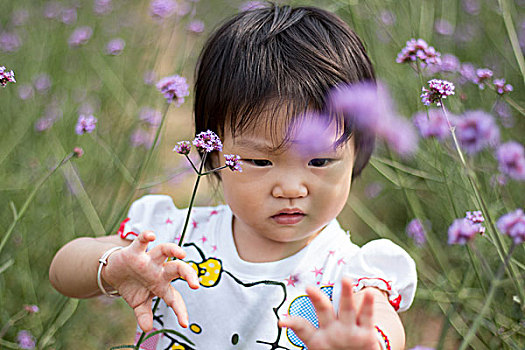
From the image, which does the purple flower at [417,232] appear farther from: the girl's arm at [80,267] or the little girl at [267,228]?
the girl's arm at [80,267]

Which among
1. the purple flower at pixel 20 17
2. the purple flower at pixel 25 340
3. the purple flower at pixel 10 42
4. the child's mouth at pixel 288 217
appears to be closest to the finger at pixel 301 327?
the child's mouth at pixel 288 217

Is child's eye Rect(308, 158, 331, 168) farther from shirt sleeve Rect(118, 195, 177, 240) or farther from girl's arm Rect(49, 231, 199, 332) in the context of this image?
shirt sleeve Rect(118, 195, 177, 240)

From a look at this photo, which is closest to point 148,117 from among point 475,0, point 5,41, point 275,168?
point 5,41

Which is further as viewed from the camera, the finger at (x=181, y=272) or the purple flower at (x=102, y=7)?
the purple flower at (x=102, y=7)

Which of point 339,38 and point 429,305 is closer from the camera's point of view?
point 339,38

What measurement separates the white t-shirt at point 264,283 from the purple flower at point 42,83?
58 centimetres

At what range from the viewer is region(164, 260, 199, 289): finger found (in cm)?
72

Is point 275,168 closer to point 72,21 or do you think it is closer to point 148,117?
point 148,117

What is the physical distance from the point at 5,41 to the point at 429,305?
1160mm

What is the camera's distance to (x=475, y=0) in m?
1.75

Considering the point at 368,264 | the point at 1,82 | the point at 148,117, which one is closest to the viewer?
the point at 1,82

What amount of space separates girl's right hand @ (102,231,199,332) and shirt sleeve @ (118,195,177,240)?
0.66 ft

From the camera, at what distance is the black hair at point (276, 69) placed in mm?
833

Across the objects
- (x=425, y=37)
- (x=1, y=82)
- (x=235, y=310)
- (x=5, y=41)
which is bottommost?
(x=5, y=41)
